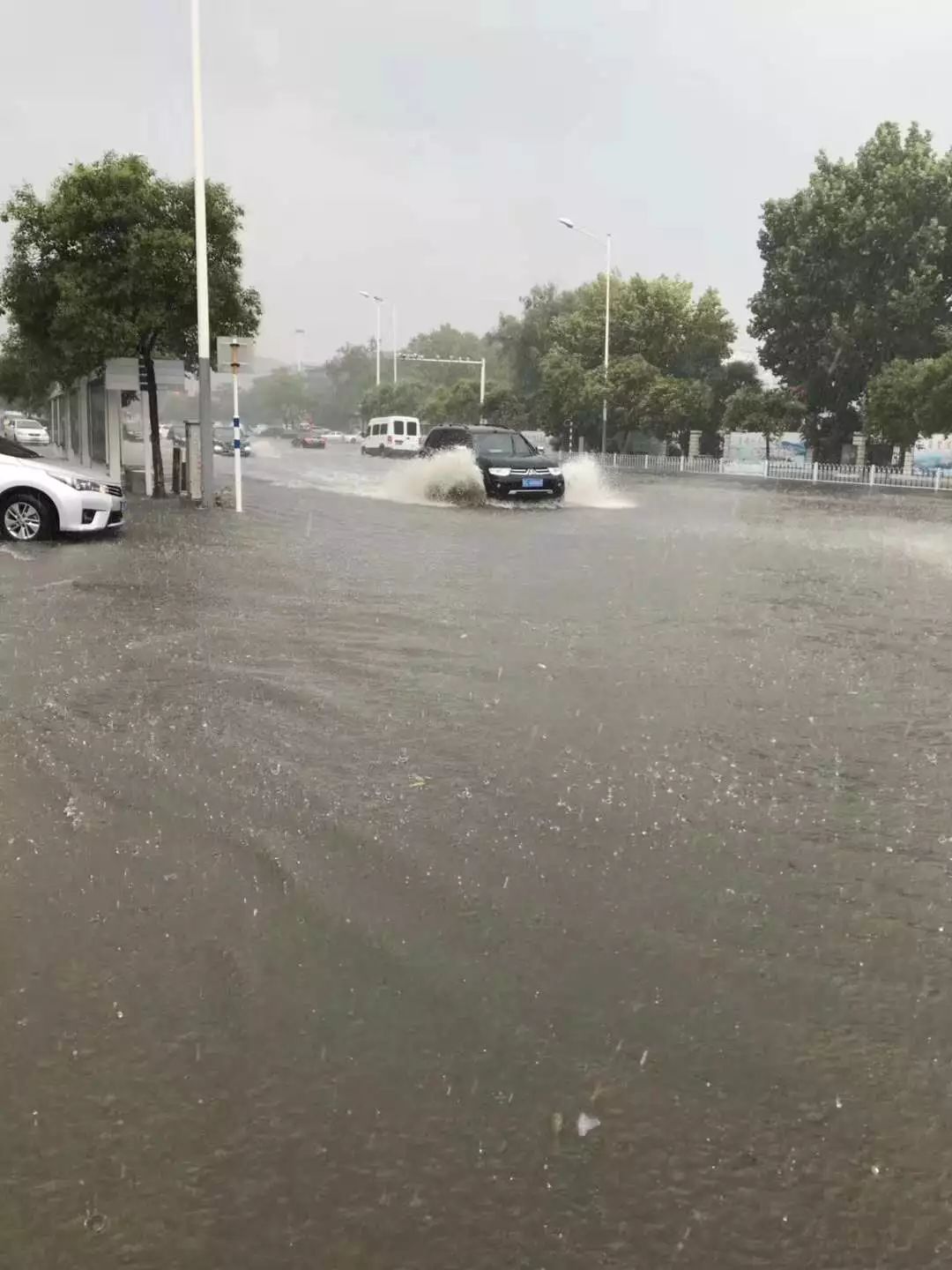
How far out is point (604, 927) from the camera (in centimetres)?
366

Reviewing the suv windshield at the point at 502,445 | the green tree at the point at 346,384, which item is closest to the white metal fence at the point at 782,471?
the suv windshield at the point at 502,445

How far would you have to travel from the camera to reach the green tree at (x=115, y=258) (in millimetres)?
21609


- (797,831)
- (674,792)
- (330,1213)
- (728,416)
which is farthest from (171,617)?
(728,416)

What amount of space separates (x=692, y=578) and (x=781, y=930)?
8.76 metres

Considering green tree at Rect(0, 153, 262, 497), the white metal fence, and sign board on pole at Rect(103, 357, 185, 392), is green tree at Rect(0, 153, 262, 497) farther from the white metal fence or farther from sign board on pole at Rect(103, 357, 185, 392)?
the white metal fence

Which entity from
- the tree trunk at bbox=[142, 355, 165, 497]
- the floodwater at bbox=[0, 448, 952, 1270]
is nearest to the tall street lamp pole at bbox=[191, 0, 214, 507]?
the tree trunk at bbox=[142, 355, 165, 497]

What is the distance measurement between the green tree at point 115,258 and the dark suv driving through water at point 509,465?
5.57m

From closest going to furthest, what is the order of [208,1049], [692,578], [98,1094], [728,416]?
[98,1094] → [208,1049] → [692,578] → [728,416]

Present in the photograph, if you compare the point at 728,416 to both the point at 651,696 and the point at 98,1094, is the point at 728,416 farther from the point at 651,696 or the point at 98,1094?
the point at 98,1094

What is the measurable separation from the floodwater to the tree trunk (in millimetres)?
16440

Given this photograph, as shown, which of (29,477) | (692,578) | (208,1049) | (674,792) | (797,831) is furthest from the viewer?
(29,477)

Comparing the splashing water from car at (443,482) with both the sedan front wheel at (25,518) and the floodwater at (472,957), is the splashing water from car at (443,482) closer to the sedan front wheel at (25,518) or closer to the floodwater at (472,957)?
the sedan front wheel at (25,518)

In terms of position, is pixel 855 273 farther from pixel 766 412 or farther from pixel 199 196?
pixel 199 196

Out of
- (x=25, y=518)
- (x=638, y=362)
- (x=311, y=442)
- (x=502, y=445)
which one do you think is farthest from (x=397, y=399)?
(x=25, y=518)
